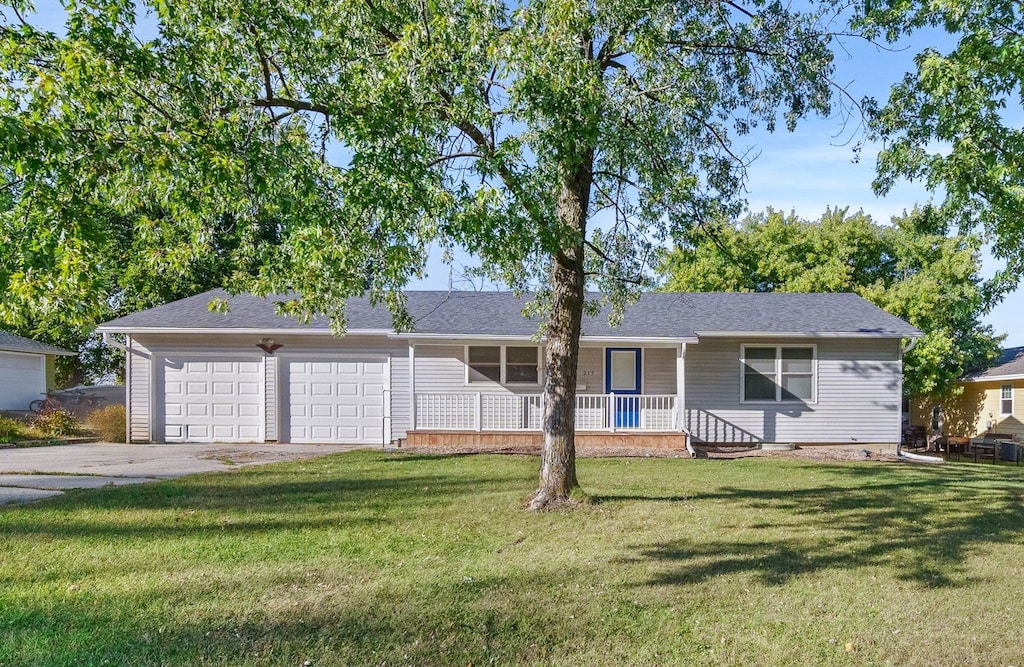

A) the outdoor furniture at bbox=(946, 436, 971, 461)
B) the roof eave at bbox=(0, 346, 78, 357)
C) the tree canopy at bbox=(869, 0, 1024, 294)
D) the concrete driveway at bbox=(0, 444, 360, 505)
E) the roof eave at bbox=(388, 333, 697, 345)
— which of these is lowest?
the outdoor furniture at bbox=(946, 436, 971, 461)

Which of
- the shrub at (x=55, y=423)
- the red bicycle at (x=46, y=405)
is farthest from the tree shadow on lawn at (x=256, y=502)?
the red bicycle at (x=46, y=405)

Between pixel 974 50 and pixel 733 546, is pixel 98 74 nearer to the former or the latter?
pixel 733 546

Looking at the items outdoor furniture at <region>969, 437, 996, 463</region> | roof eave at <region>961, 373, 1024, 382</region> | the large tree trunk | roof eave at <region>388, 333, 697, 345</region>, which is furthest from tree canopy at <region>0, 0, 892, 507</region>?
roof eave at <region>961, 373, 1024, 382</region>

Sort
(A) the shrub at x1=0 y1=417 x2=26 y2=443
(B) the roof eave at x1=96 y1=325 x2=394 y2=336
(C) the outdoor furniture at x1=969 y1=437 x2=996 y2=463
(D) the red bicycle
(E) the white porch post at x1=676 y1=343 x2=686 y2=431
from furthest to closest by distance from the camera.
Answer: (D) the red bicycle
(C) the outdoor furniture at x1=969 y1=437 x2=996 y2=463
(A) the shrub at x1=0 y1=417 x2=26 y2=443
(B) the roof eave at x1=96 y1=325 x2=394 y2=336
(E) the white porch post at x1=676 y1=343 x2=686 y2=431

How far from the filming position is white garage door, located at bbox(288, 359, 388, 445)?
17.0 meters

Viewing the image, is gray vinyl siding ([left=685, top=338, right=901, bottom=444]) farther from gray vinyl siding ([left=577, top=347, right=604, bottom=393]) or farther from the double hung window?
the double hung window

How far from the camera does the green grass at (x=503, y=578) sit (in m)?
4.49

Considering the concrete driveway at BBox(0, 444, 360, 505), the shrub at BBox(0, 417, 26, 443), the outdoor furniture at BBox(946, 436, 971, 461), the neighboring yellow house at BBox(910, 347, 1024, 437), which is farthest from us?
the neighboring yellow house at BBox(910, 347, 1024, 437)

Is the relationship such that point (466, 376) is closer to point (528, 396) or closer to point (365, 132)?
point (528, 396)

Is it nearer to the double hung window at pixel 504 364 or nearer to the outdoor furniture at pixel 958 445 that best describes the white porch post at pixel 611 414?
the double hung window at pixel 504 364

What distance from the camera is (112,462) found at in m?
13.1

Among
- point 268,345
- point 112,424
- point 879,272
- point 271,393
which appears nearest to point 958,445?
point 879,272

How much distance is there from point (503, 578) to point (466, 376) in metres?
11.2

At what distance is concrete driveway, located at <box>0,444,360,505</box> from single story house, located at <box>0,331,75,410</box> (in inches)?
356
